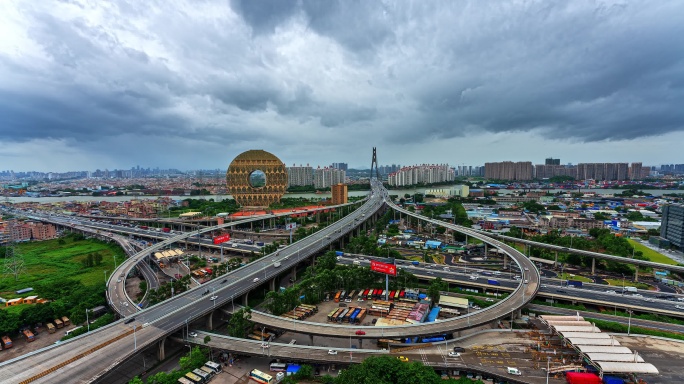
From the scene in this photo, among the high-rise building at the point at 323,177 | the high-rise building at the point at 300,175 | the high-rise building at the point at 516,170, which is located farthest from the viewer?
the high-rise building at the point at 516,170

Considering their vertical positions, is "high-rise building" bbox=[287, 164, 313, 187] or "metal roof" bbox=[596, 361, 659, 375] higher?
"high-rise building" bbox=[287, 164, 313, 187]

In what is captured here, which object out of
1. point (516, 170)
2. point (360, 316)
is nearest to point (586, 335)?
point (360, 316)

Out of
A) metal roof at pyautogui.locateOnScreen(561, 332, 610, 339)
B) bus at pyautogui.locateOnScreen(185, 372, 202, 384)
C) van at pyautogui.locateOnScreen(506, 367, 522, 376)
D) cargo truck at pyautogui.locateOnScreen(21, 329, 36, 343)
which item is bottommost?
cargo truck at pyautogui.locateOnScreen(21, 329, 36, 343)

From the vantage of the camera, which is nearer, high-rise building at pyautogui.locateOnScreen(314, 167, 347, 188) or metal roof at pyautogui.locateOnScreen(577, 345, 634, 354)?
metal roof at pyautogui.locateOnScreen(577, 345, 634, 354)

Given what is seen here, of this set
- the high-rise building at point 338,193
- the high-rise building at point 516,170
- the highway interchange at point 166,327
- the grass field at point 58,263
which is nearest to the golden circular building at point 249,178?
the high-rise building at point 338,193

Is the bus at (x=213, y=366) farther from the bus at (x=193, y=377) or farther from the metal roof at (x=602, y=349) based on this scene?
the metal roof at (x=602, y=349)

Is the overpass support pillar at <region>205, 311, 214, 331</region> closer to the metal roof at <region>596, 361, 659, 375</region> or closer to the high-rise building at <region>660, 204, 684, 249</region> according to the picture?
the metal roof at <region>596, 361, 659, 375</region>

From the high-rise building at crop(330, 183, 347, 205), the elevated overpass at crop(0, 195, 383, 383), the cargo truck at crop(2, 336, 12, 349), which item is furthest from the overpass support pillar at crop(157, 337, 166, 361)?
the high-rise building at crop(330, 183, 347, 205)
